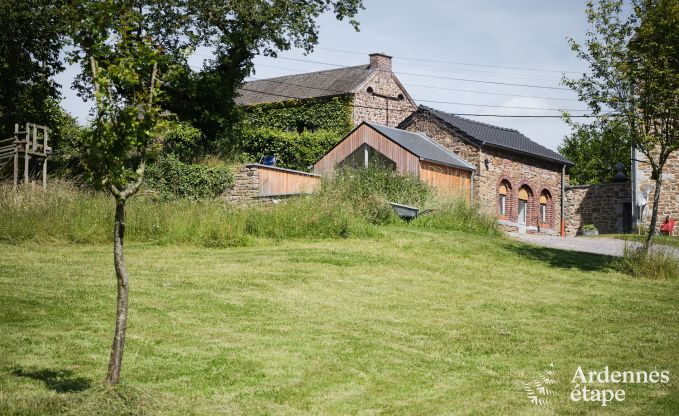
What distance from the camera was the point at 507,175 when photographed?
3478 cm

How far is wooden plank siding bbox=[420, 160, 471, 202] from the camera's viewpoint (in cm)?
2931

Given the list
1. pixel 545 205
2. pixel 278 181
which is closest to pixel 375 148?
pixel 278 181

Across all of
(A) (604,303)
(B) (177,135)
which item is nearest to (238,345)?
(A) (604,303)

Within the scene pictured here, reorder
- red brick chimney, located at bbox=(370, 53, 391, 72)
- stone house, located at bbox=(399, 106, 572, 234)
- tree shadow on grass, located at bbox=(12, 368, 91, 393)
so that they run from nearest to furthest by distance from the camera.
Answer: tree shadow on grass, located at bbox=(12, 368, 91, 393)
stone house, located at bbox=(399, 106, 572, 234)
red brick chimney, located at bbox=(370, 53, 391, 72)

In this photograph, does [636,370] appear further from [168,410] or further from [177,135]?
[177,135]

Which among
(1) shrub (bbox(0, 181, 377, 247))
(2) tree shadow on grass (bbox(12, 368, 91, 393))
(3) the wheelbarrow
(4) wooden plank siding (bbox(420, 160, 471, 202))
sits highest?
(4) wooden plank siding (bbox(420, 160, 471, 202))

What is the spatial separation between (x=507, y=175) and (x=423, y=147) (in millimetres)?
5283

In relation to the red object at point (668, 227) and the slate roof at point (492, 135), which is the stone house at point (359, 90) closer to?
the slate roof at point (492, 135)

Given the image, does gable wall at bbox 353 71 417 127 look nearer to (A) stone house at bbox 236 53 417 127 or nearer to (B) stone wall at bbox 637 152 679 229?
(A) stone house at bbox 236 53 417 127

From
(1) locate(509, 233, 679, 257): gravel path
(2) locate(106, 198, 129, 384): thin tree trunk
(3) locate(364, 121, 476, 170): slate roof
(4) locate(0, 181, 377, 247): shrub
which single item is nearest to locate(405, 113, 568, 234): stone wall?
(3) locate(364, 121, 476, 170): slate roof

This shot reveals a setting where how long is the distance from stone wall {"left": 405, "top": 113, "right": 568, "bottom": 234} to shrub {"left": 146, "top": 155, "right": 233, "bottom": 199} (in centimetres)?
1009

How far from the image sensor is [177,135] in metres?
37.8

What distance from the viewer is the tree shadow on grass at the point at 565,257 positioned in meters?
17.1

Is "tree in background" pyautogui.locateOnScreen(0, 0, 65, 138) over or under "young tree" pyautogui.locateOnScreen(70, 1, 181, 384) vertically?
over
